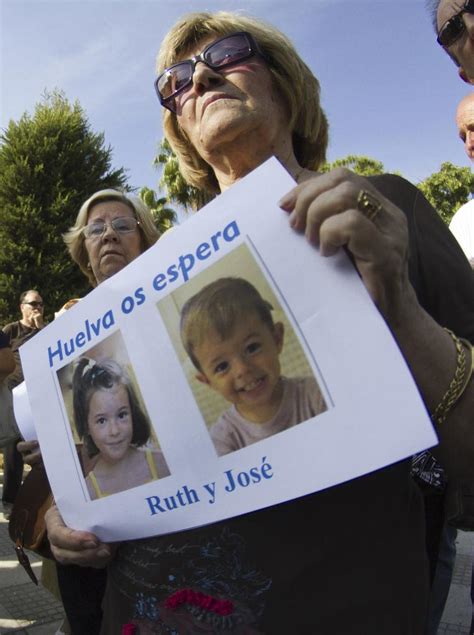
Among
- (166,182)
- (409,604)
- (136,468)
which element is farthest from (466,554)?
(166,182)

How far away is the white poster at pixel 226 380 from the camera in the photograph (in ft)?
1.98

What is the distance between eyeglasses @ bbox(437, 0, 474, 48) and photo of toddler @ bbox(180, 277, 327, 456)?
35.1 inches

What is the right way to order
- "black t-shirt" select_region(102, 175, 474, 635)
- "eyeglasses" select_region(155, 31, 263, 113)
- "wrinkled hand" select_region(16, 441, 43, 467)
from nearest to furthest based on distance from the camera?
"black t-shirt" select_region(102, 175, 474, 635) → "eyeglasses" select_region(155, 31, 263, 113) → "wrinkled hand" select_region(16, 441, 43, 467)

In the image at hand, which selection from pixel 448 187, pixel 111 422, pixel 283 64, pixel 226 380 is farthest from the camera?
pixel 448 187

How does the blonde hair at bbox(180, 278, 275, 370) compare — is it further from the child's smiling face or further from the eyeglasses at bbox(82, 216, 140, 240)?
the eyeglasses at bbox(82, 216, 140, 240)

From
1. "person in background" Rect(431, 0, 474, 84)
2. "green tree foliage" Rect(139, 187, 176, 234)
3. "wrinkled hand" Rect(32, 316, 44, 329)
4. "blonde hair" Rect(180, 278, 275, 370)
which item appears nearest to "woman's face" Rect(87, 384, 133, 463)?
"blonde hair" Rect(180, 278, 275, 370)

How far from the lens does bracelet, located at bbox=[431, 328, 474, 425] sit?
2.13ft

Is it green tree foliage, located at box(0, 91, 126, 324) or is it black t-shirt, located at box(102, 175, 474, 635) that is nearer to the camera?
black t-shirt, located at box(102, 175, 474, 635)

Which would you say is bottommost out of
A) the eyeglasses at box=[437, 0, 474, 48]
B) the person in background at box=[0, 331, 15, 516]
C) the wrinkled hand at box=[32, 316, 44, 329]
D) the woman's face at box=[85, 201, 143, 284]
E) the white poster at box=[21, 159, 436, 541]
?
the white poster at box=[21, 159, 436, 541]

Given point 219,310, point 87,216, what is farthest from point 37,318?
point 219,310

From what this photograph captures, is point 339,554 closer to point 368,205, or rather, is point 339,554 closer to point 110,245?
point 368,205

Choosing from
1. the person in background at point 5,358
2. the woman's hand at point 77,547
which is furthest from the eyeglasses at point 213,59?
the person in background at point 5,358

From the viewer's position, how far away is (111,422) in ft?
2.65

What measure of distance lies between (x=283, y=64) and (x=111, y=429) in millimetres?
766
